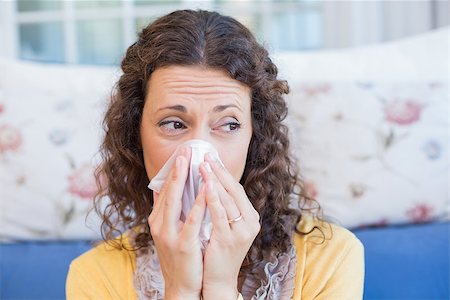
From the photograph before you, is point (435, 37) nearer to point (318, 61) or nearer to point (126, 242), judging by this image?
point (318, 61)

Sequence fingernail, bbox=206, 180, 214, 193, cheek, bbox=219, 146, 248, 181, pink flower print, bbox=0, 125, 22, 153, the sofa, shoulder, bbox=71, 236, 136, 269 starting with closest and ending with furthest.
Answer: fingernail, bbox=206, 180, 214, 193 → cheek, bbox=219, 146, 248, 181 → shoulder, bbox=71, 236, 136, 269 → the sofa → pink flower print, bbox=0, 125, 22, 153

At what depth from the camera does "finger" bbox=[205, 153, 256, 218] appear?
968mm

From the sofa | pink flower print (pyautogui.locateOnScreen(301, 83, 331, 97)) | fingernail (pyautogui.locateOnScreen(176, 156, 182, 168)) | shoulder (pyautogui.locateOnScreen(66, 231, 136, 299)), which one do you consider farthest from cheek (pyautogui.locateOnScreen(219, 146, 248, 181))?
pink flower print (pyautogui.locateOnScreen(301, 83, 331, 97))

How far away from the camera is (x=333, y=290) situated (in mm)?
1068

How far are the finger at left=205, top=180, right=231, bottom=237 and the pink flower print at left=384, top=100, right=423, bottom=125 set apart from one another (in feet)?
2.38

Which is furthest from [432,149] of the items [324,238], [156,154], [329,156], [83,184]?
[83,184]

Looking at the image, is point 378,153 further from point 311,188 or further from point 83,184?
point 83,184

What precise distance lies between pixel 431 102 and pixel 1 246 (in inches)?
45.5

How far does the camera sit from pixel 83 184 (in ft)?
5.19

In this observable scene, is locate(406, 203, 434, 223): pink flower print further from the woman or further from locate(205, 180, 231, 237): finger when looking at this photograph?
locate(205, 180, 231, 237): finger

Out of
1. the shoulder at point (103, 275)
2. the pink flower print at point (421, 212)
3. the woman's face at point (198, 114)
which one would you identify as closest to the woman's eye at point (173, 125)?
the woman's face at point (198, 114)

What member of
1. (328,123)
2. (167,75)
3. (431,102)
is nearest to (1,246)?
(167,75)

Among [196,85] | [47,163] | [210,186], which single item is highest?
[196,85]

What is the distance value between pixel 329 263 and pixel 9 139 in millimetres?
933
